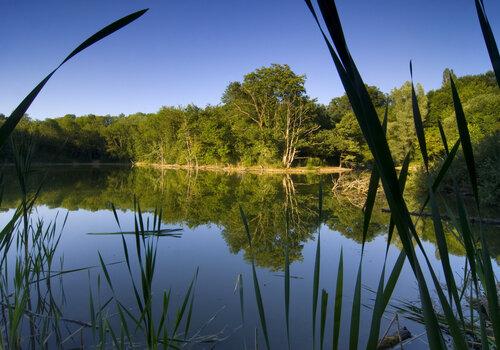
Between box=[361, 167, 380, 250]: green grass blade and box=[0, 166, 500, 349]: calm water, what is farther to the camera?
box=[0, 166, 500, 349]: calm water

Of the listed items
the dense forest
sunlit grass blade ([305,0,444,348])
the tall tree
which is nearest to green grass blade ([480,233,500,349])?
sunlit grass blade ([305,0,444,348])

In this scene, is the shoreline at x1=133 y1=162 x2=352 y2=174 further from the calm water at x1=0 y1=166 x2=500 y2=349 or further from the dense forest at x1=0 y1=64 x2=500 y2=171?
the calm water at x1=0 y1=166 x2=500 y2=349

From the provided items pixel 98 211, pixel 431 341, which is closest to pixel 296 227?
pixel 98 211

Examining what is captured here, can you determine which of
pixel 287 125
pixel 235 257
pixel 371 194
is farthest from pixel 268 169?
pixel 371 194

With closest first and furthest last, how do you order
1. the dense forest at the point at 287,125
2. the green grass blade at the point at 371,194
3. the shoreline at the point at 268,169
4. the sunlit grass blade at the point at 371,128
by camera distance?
the sunlit grass blade at the point at 371,128, the green grass blade at the point at 371,194, the dense forest at the point at 287,125, the shoreline at the point at 268,169

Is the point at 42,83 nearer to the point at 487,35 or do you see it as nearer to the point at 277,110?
the point at 487,35

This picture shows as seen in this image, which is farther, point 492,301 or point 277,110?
point 277,110

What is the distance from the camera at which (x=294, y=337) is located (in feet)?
10.5

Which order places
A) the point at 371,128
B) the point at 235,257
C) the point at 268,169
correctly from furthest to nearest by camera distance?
the point at 268,169 < the point at 235,257 < the point at 371,128

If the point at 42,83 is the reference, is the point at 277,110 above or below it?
above

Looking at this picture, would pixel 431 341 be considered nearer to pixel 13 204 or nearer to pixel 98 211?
pixel 98 211

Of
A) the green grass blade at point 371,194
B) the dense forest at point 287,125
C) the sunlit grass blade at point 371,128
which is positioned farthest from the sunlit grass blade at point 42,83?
the dense forest at point 287,125

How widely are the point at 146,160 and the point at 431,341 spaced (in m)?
47.8

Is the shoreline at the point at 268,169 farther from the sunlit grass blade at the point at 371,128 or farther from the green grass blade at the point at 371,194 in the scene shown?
the sunlit grass blade at the point at 371,128
